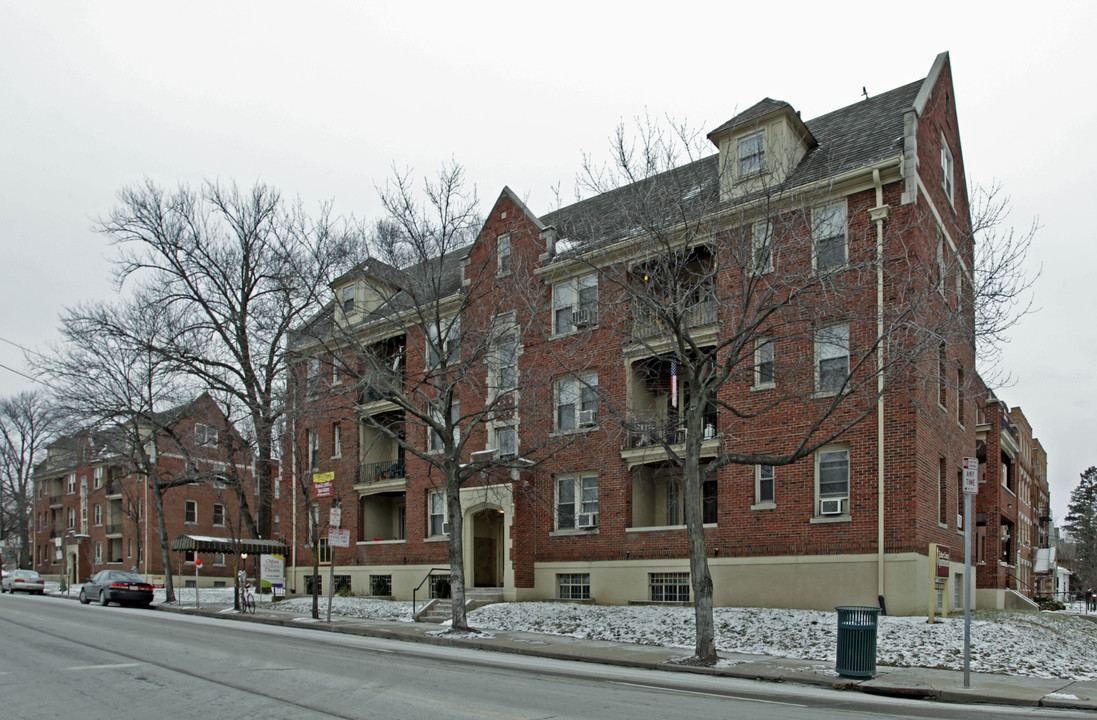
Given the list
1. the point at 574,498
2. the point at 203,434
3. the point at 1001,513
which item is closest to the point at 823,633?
the point at 574,498

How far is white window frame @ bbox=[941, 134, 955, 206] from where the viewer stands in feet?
83.1

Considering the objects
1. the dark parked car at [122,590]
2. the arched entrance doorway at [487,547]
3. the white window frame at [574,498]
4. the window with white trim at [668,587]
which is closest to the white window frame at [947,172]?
the white window frame at [574,498]

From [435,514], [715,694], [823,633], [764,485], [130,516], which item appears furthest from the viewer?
[130,516]

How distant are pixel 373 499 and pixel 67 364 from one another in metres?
12.8

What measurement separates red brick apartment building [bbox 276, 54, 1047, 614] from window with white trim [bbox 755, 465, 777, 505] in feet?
0.17

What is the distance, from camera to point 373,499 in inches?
1411

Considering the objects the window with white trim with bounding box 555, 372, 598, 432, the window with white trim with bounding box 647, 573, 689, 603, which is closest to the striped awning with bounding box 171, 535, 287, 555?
the window with white trim with bounding box 555, 372, 598, 432

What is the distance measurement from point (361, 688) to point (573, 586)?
A: 1625cm

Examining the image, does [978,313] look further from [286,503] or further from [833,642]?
[286,503]

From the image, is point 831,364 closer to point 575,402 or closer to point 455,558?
point 575,402

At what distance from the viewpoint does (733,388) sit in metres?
23.6

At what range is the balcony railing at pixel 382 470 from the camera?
112 feet

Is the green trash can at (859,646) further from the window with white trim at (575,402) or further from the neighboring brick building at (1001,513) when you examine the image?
the window with white trim at (575,402)

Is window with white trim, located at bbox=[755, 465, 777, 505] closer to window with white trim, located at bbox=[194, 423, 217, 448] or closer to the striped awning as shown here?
the striped awning
